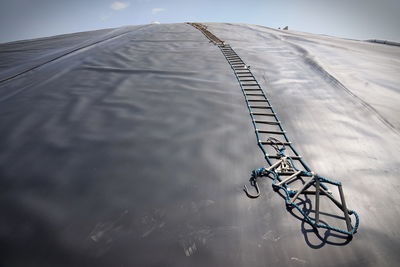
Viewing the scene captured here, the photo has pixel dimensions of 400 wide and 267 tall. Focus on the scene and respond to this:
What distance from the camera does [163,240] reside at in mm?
831

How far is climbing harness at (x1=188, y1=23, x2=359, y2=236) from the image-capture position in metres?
0.94

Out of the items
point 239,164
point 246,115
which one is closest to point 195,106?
point 246,115

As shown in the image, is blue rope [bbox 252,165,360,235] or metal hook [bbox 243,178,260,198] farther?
metal hook [bbox 243,178,260,198]

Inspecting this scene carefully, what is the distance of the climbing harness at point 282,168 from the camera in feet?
3.08

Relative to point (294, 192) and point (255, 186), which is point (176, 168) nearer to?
point (255, 186)

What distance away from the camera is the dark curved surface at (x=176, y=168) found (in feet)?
2.66

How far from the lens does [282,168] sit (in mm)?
1161

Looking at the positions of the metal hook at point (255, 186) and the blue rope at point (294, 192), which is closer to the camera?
the blue rope at point (294, 192)

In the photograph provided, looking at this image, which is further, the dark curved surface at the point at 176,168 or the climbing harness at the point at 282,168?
the climbing harness at the point at 282,168

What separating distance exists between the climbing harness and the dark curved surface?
0.05 meters

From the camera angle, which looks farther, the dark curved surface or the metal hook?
the metal hook

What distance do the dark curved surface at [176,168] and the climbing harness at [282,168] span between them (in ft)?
0.16

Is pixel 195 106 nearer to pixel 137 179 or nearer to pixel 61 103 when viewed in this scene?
pixel 137 179

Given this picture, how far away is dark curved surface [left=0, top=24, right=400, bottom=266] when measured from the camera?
812 mm
